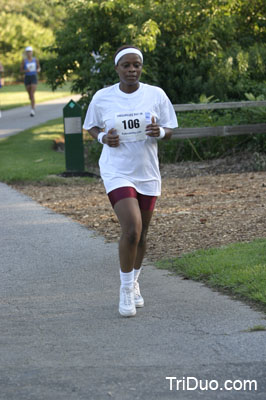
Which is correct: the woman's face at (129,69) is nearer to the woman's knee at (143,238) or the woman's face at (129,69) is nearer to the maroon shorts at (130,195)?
the maroon shorts at (130,195)

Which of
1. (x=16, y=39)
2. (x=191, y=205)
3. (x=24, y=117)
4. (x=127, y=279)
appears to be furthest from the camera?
(x=16, y=39)

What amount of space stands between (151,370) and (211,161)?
9.72 meters

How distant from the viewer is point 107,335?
5.45 m

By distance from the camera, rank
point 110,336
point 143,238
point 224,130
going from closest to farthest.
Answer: point 110,336, point 143,238, point 224,130

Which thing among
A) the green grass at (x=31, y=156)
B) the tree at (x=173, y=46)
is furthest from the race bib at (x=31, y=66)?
the tree at (x=173, y=46)

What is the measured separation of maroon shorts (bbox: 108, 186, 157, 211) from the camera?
589 centimetres

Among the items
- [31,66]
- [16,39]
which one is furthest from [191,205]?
[16,39]

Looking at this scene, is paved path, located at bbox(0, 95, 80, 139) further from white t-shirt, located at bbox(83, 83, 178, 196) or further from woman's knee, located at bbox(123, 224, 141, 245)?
woman's knee, located at bbox(123, 224, 141, 245)

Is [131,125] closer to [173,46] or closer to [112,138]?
[112,138]

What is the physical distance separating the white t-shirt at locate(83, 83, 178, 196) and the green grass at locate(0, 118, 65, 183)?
707 centimetres

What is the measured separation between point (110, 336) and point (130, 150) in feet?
4.53

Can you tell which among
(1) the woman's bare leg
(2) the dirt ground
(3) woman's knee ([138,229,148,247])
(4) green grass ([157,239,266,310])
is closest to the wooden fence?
(2) the dirt ground

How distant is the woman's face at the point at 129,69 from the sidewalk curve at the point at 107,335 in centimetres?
168

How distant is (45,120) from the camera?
2380 centimetres
